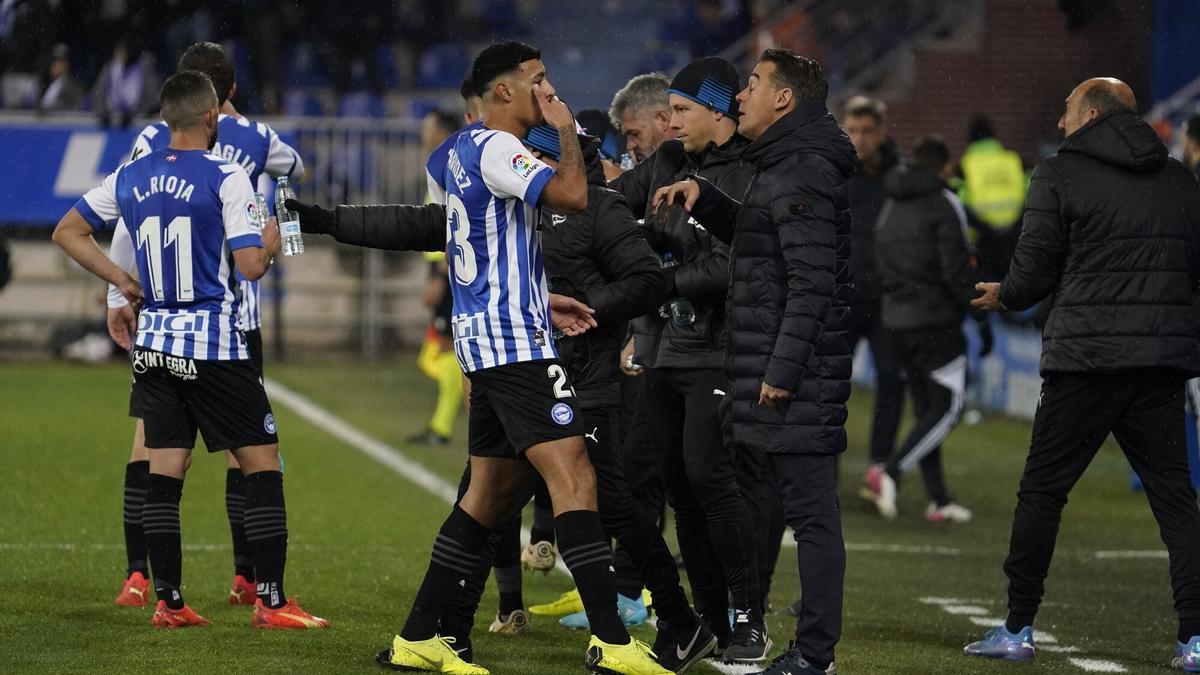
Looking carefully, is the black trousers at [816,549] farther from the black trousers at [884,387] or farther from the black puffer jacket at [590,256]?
the black trousers at [884,387]

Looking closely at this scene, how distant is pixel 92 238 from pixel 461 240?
5.36 feet

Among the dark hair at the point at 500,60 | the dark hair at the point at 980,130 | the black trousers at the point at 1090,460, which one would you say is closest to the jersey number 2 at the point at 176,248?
the dark hair at the point at 500,60

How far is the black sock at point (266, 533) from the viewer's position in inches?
247

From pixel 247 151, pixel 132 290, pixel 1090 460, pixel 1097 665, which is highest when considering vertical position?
pixel 247 151

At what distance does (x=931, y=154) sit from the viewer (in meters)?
9.77

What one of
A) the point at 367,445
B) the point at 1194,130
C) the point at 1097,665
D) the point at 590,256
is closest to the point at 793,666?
the point at 1097,665

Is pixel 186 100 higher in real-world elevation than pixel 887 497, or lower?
higher

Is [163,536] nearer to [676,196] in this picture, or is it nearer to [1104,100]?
[676,196]

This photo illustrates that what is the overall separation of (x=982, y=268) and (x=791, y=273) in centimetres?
714

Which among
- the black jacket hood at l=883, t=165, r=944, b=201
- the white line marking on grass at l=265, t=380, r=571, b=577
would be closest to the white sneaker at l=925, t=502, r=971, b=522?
the black jacket hood at l=883, t=165, r=944, b=201

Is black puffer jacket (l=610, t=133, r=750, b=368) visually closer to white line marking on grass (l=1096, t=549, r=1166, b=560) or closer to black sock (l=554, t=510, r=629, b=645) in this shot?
black sock (l=554, t=510, r=629, b=645)

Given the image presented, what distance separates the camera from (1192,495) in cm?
625

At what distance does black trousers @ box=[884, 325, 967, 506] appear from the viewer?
386 inches

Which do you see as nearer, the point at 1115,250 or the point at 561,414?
the point at 561,414
